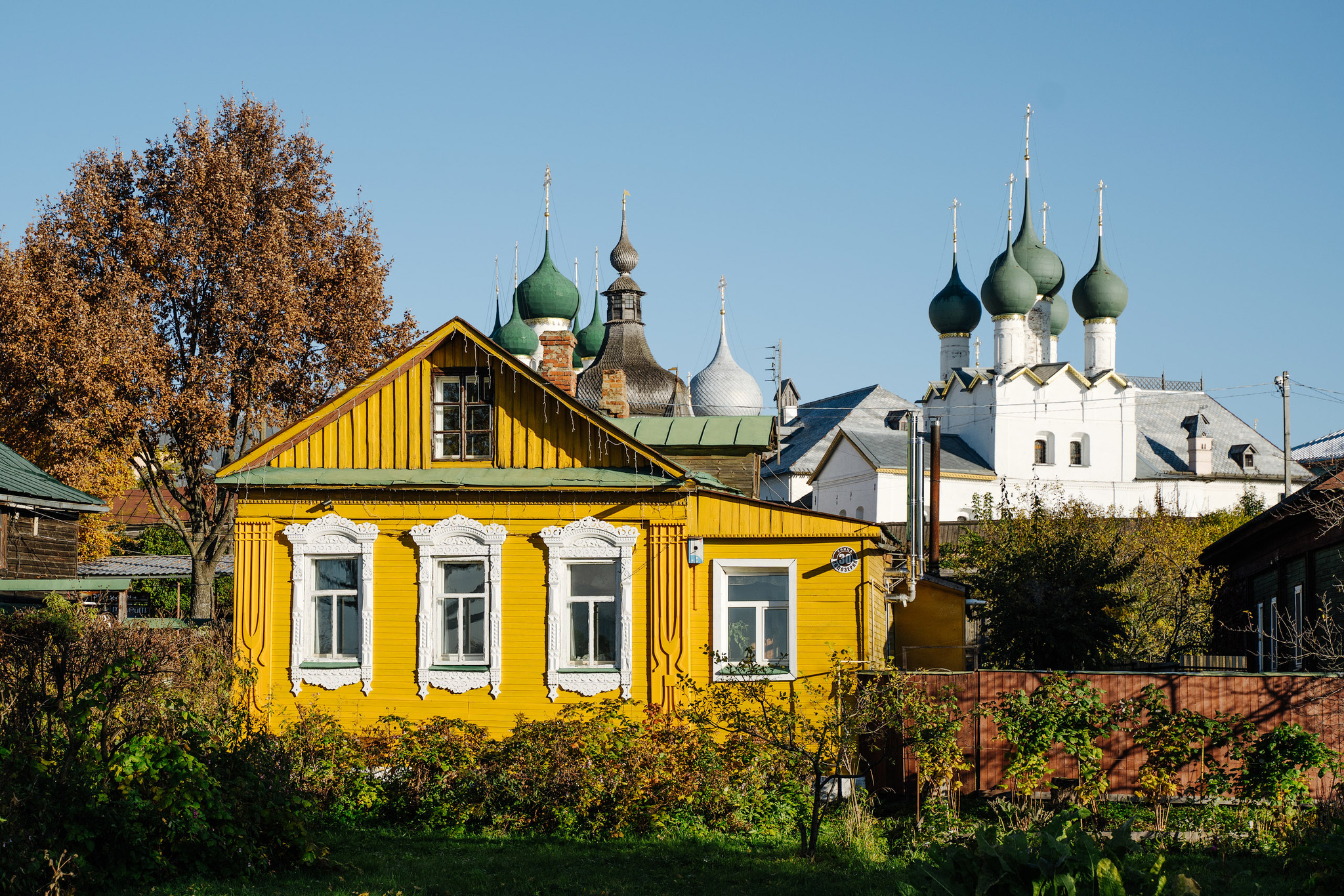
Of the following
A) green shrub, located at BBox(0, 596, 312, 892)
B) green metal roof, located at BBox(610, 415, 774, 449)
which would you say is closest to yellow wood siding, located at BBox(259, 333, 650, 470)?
green metal roof, located at BBox(610, 415, 774, 449)

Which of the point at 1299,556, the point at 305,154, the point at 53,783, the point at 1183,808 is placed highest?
the point at 305,154

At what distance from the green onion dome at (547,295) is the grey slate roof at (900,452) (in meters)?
15.3

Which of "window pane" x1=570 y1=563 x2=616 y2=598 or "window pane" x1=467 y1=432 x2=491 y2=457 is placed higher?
"window pane" x1=467 y1=432 x2=491 y2=457

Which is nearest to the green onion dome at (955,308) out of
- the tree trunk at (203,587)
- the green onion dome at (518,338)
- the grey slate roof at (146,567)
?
the green onion dome at (518,338)

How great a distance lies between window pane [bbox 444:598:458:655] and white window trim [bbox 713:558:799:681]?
143 inches

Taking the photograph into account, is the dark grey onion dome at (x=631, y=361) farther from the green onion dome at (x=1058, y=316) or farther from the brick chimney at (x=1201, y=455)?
the brick chimney at (x=1201, y=455)

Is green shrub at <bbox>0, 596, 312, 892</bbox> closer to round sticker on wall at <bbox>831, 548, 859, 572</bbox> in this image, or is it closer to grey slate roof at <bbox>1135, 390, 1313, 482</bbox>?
round sticker on wall at <bbox>831, 548, 859, 572</bbox>

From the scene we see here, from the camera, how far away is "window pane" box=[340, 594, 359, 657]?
1873 centimetres

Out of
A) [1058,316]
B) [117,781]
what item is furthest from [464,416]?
[1058,316]

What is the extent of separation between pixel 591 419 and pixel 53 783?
9172mm

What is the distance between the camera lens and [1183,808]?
577 inches

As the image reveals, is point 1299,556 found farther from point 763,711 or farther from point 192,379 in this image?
point 192,379

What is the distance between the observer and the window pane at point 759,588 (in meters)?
18.4

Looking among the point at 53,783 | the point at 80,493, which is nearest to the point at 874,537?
the point at 53,783
